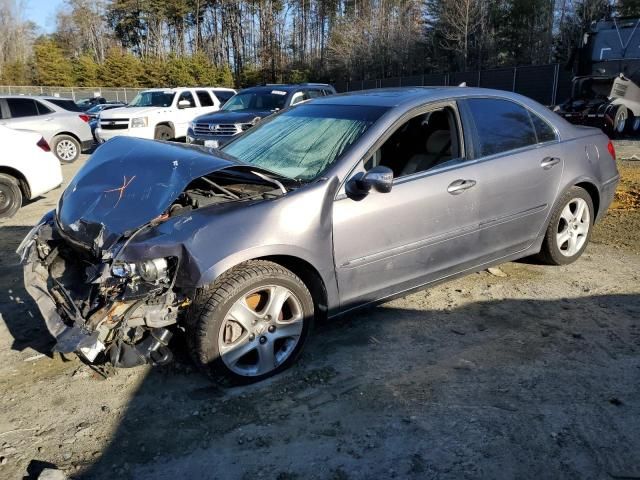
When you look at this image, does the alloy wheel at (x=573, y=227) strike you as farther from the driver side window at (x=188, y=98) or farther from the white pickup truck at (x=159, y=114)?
the driver side window at (x=188, y=98)

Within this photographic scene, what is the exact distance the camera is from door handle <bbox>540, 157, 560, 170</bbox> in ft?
14.3

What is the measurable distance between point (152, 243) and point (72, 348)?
695 mm

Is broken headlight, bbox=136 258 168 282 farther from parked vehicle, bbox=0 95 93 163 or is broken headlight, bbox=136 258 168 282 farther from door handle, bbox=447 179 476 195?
parked vehicle, bbox=0 95 93 163

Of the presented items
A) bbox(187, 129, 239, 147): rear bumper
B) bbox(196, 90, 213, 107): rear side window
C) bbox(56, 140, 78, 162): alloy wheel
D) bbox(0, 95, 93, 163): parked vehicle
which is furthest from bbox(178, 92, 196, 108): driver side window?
bbox(187, 129, 239, 147): rear bumper

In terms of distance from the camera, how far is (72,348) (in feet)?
9.26

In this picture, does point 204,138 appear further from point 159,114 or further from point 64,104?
point 64,104

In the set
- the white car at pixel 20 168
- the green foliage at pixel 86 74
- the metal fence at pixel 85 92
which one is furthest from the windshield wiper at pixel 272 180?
the green foliage at pixel 86 74

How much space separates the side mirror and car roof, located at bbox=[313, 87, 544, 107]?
0.74m

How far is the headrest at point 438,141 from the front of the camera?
4.05 metres

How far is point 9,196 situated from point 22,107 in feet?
21.9

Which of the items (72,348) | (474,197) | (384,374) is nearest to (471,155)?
(474,197)

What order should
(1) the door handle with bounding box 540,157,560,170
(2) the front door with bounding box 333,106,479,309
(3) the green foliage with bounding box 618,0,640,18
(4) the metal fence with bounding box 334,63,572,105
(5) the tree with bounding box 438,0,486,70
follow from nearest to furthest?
(2) the front door with bounding box 333,106,479,309 → (1) the door handle with bounding box 540,157,560,170 → (4) the metal fence with bounding box 334,63,572,105 → (3) the green foliage with bounding box 618,0,640,18 → (5) the tree with bounding box 438,0,486,70

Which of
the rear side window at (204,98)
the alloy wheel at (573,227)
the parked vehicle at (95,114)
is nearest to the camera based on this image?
the alloy wheel at (573,227)

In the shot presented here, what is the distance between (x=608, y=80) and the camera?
622 inches
